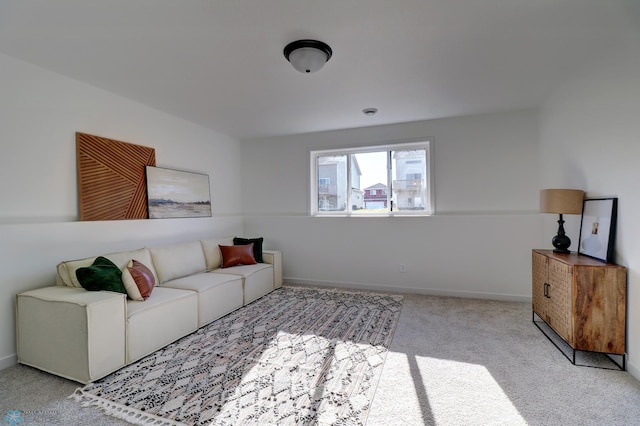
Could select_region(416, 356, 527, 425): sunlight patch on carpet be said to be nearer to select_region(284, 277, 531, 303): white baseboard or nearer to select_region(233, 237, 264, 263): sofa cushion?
select_region(284, 277, 531, 303): white baseboard

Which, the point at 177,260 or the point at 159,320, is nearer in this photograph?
the point at 159,320

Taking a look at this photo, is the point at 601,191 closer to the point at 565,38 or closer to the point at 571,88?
the point at 571,88

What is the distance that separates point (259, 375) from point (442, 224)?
3.15 meters

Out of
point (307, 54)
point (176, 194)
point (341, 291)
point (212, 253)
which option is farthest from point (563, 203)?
point (176, 194)

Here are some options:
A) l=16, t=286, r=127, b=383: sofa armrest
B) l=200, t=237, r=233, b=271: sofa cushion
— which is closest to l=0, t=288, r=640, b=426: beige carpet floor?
l=16, t=286, r=127, b=383: sofa armrest

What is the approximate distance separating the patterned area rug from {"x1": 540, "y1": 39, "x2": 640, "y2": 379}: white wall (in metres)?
1.95

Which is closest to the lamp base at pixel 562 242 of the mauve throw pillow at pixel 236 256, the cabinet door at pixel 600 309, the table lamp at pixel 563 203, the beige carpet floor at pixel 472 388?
the table lamp at pixel 563 203

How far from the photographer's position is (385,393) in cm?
201

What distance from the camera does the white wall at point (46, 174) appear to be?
2.44 meters

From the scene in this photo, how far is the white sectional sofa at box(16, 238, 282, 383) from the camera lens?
214 centimetres

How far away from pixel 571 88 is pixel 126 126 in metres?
4.74

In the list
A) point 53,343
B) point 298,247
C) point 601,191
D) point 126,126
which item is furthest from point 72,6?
point 601,191

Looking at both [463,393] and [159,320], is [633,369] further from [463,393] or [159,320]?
[159,320]

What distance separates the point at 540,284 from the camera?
9.80 feet
